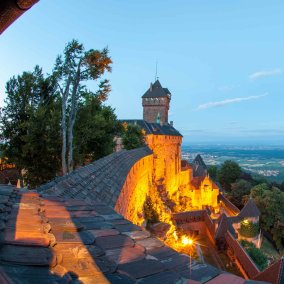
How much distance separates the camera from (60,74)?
16.4 meters

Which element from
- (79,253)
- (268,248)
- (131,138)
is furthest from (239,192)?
(79,253)

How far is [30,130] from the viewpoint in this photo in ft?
54.1

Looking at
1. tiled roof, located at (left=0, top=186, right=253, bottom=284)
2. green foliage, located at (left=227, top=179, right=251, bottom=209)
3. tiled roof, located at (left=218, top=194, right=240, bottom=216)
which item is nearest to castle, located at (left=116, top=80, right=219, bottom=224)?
tiled roof, located at (left=218, top=194, right=240, bottom=216)

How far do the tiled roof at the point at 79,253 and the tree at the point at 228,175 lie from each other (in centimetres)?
6599

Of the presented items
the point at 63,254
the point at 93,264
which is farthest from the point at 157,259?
the point at 63,254

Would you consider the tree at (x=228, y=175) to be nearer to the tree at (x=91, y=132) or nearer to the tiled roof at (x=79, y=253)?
the tree at (x=91, y=132)

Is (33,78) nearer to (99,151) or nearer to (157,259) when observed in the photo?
(99,151)

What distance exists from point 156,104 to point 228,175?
21.7 meters

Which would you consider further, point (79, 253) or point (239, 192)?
point (239, 192)

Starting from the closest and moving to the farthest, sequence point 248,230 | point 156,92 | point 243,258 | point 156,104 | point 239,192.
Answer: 1. point 243,258
2. point 248,230
3. point 239,192
4. point 156,104
5. point 156,92

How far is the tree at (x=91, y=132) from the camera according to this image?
18.9 metres

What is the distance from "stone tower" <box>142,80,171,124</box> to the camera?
205 ft

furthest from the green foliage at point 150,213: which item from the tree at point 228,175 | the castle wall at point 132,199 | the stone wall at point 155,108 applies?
the tree at point 228,175

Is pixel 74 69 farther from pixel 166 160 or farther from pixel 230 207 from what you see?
pixel 230 207
